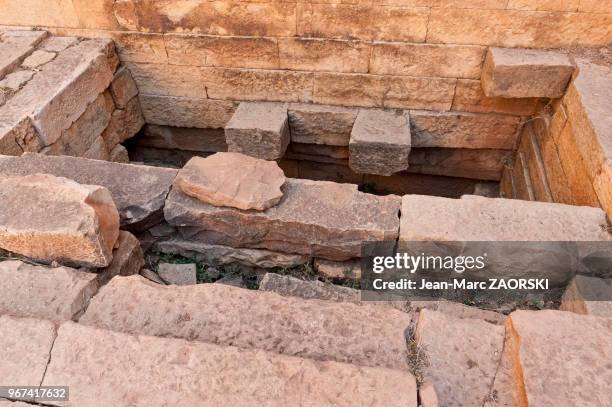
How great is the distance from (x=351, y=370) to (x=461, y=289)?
147 cm

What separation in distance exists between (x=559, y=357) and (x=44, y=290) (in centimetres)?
258

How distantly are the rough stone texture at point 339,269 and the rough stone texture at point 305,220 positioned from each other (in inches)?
4.2

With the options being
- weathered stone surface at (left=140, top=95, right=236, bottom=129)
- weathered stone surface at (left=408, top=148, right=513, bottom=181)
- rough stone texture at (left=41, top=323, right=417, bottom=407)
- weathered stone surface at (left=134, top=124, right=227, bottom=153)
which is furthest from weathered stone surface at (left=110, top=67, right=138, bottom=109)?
rough stone texture at (left=41, top=323, right=417, bottom=407)

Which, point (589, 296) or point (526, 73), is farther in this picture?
point (526, 73)

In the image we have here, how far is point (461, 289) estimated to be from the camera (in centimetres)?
309

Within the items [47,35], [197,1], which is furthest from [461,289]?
[47,35]

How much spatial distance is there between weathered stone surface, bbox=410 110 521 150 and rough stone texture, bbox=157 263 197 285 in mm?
2783

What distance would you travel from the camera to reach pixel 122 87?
16.3 ft

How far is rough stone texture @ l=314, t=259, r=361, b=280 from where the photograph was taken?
3.29m

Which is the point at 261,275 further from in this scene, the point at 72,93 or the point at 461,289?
the point at 72,93

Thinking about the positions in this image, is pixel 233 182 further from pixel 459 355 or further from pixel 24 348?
pixel 459 355

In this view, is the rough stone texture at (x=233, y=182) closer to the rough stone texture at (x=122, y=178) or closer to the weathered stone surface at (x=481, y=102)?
the rough stone texture at (x=122, y=178)

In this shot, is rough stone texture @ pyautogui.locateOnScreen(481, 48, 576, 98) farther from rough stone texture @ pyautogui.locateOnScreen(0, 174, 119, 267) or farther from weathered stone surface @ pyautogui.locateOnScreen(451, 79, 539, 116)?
rough stone texture @ pyautogui.locateOnScreen(0, 174, 119, 267)

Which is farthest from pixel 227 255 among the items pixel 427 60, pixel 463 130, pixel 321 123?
pixel 463 130
